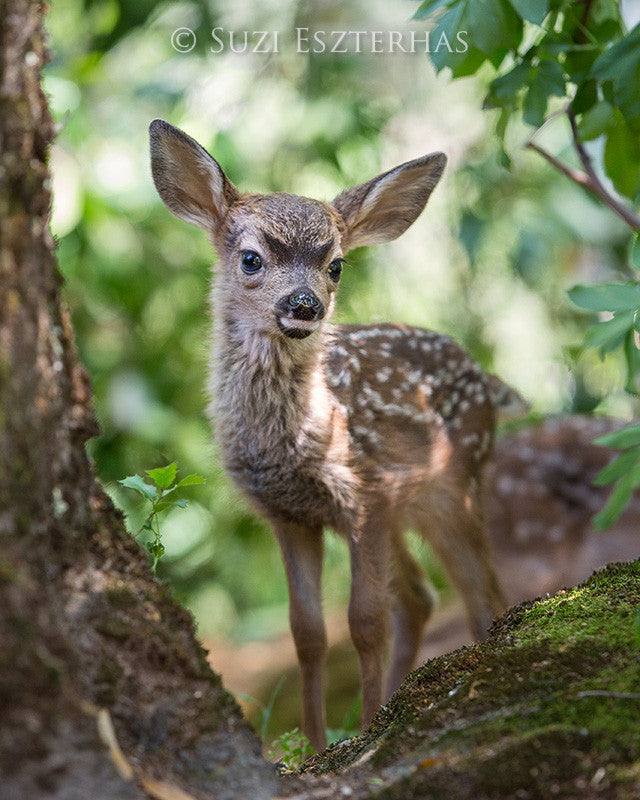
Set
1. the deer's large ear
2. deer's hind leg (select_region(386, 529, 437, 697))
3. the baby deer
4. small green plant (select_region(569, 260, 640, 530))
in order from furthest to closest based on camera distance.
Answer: deer's hind leg (select_region(386, 529, 437, 697))
the deer's large ear
the baby deer
small green plant (select_region(569, 260, 640, 530))

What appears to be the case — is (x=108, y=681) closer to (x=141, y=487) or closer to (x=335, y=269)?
(x=141, y=487)

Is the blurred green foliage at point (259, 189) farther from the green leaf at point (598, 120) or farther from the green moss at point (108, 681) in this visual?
the green moss at point (108, 681)

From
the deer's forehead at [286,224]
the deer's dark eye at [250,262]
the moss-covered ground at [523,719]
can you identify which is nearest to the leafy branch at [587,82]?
the moss-covered ground at [523,719]

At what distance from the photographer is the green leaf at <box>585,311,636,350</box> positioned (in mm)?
2277

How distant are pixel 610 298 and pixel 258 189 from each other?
3611 mm

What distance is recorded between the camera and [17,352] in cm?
154

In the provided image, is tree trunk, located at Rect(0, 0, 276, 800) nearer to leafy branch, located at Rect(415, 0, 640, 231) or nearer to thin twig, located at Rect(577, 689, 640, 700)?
thin twig, located at Rect(577, 689, 640, 700)

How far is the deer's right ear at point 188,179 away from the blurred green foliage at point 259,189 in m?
0.91

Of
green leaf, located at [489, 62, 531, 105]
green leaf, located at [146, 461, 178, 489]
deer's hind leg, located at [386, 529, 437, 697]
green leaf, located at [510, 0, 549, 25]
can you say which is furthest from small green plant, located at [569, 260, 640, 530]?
deer's hind leg, located at [386, 529, 437, 697]

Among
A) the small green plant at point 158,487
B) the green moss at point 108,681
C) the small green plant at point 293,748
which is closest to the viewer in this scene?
the green moss at point 108,681

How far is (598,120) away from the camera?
2707 millimetres

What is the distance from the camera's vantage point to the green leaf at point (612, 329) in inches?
89.7

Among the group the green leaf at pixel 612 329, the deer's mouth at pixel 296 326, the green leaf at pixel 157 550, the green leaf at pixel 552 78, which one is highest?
the green leaf at pixel 552 78

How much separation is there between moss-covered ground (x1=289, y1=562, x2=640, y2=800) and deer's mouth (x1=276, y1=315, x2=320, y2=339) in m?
1.06
